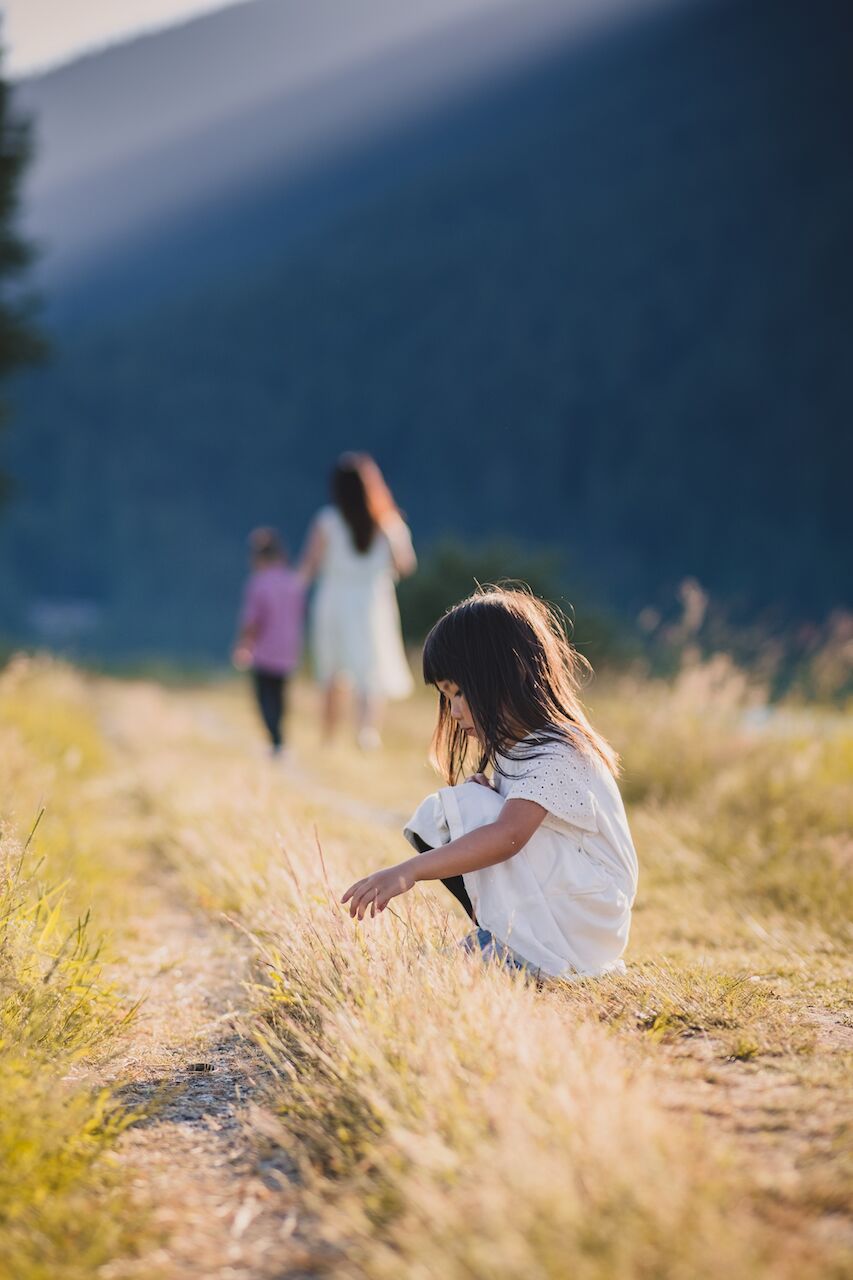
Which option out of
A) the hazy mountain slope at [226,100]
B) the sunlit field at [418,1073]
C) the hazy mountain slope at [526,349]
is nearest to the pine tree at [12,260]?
the sunlit field at [418,1073]

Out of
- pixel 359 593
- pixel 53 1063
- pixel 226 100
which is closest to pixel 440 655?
pixel 53 1063

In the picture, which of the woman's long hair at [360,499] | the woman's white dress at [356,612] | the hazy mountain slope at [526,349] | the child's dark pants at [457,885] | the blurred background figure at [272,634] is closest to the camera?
the child's dark pants at [457,885]

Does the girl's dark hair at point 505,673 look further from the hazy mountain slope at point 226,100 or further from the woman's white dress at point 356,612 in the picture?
the hazy mountain slope at point 226,100

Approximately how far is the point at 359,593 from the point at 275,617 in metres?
0.83

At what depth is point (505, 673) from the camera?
8.70 ft

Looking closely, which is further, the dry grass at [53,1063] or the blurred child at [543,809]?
the blurred child at [543,809]

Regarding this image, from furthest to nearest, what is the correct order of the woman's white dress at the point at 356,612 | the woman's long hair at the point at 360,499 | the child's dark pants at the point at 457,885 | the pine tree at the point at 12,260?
the pine tree at the point at 12,260 < the woman's white dress at the point at 356,612 < the woman's long hair at the point at 360,499 < the child's dark pants at the point at 457,885

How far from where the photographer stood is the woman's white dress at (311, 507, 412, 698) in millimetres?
8609

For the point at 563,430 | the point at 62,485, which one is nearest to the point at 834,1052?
the point at 563,430

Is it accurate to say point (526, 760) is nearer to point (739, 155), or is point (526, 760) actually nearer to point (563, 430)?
point (563, 430)

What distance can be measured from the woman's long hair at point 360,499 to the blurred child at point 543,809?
224 inches

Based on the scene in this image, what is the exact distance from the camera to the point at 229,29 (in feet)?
183

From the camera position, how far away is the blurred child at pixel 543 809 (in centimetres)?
258

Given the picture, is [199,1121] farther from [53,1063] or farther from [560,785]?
[560,785]
